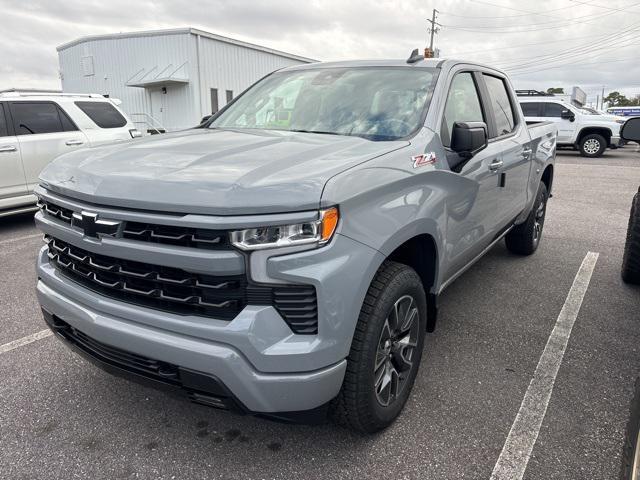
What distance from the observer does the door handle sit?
3.40 m

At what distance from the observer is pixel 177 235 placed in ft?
6.15

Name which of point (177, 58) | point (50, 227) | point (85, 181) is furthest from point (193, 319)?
point (177, 58)

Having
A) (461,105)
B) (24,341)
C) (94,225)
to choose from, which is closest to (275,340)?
(94,225)

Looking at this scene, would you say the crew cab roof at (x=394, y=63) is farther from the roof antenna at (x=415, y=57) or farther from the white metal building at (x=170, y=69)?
the white metal building at (x=170, y=69)

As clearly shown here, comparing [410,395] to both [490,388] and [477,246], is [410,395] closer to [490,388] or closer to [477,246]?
[490,388]

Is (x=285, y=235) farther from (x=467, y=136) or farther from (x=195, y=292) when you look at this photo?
(x=467, y=136)

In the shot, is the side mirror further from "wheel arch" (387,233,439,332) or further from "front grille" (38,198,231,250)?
"front grille" (38,198,231,250)

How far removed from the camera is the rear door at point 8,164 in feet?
21.1

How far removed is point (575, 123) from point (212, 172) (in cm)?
1774

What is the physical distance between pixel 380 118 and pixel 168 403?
199 cm

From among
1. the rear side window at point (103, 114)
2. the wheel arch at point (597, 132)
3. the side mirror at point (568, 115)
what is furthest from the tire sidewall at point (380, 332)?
the wheel arch at point (597, 132)

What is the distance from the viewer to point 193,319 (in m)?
1.90

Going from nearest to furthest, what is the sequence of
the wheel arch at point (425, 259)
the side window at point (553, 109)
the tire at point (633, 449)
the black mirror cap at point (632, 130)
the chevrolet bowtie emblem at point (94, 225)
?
the tire at point (633, 449) → the chevrolet bowtie emblem at point (94, 225) → the wheel arch at point (425, 259) → the black mirror cap at point (632, 130) → the side window at point (553, 109)

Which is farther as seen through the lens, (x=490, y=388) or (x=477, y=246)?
(x=477, y=246)
